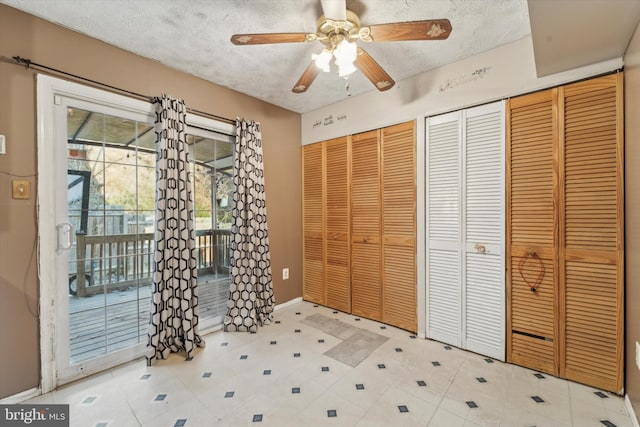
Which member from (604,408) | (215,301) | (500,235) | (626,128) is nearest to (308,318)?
(215,301)

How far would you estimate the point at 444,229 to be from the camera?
264cm

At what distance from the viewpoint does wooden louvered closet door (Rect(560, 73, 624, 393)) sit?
6.13ft

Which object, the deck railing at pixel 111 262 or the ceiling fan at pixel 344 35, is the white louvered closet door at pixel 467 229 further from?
the deck railing at pixel 111 262

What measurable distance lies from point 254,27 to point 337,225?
224 centimetres

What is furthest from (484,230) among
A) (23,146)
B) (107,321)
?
(23,146)

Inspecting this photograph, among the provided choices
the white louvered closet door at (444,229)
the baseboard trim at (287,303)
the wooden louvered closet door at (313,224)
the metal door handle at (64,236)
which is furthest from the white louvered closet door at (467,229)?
the metal door handle at (64,236)

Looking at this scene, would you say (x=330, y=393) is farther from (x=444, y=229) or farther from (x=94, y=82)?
(x=94, y=82)

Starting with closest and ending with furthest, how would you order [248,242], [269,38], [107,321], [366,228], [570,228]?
1. [269,38]
2. [570,228]
3. [107,321]
4. [248,242]
5. [366,228]

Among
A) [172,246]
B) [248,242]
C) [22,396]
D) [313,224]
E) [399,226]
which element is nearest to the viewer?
[22,396]

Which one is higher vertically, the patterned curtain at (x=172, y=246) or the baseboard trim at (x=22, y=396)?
the patterned curtain at (x=172, y=246)

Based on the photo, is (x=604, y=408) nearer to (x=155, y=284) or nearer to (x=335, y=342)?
(x=335, y=342)

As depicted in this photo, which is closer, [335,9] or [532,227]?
[335,9]

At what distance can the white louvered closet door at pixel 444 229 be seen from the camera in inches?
101
